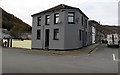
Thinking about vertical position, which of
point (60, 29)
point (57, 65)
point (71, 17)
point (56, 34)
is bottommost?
point (57, 65)

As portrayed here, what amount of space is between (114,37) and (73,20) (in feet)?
32.9

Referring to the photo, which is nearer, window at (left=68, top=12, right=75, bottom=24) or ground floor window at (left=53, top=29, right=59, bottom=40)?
window at (left=68, top=12, right=75, bottom=24)

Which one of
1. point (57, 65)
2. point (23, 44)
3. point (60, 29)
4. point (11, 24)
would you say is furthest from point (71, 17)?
point (11, 24)

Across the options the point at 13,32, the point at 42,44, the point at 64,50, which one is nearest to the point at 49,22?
the point at 42,44

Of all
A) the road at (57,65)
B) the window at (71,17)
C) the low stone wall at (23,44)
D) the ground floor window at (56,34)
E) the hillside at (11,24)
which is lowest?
→ the road at (57,65)

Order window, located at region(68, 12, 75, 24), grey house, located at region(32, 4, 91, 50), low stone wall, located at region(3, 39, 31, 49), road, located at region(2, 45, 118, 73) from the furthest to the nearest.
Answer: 1. low stone wall, located at region(3, 39, 31, 49)
2. window, located at region(68, 12, 75, 24)
3. grey house, located at region(32, 4, 91, 50)
4. road, located at region(2, 45, 118, 73)

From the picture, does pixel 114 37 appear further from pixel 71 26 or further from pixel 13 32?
pixel 13 32

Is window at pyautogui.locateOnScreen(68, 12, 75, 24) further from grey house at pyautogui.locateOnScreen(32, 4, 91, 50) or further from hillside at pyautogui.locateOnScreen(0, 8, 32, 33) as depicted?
hillside at pyautogui.locateOnScreen(0, 8, 32, 33)

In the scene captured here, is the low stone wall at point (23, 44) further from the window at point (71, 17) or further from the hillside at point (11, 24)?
the hillside at point (11, 24)

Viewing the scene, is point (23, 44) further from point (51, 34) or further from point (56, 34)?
point (56, 34)

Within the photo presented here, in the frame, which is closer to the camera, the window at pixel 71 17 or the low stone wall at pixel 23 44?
the window at pixel 71 17

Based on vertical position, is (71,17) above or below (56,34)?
above

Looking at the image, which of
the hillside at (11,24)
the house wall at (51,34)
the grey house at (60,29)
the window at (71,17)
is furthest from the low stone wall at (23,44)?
the hillside at (11,24)


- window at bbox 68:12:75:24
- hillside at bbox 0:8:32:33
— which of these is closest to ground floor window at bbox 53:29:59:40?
window at bbox 68:12:75:24
